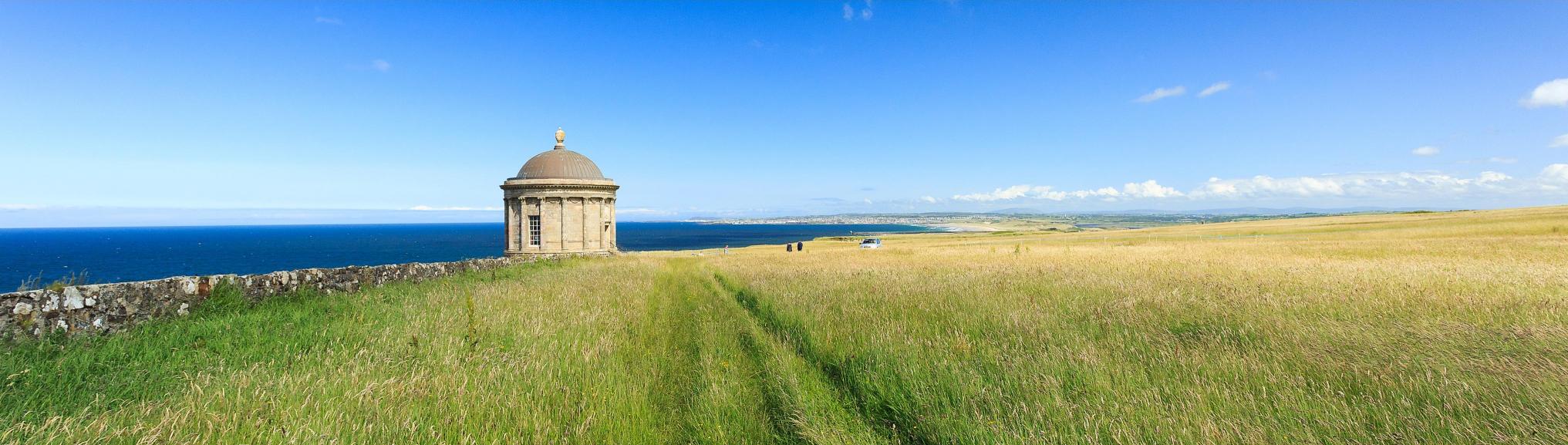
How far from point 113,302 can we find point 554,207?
2643cm

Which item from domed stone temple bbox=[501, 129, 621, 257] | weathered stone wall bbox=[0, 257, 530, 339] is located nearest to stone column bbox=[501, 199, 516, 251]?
domed stone temple bbox=[501, 129, 621, 257]

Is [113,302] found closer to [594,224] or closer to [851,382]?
[851,382]

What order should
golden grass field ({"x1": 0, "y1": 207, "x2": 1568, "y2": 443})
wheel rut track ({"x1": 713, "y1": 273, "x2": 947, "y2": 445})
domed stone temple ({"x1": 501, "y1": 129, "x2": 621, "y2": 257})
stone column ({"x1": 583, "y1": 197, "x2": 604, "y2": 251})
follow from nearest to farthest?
golden grass field ({"x1": 0, "y1": 207, "x2": 1568, "y2": 443}), wheel rut track ({"x1": 713, "y1": 273, "x2": 947, "y2": 445}), domed stone temple ({"x1": 501, "y1": 129, "x2": 621, "y2": 257}), stone column ({"x1": 583, "y1": 197, "x2": 604, "y2": 251})

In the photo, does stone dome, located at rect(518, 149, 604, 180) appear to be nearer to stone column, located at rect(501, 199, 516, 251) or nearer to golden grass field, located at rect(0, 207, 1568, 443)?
stone column, located at rect(501, 199, 516, 251)

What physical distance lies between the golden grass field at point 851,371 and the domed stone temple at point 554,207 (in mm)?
22999

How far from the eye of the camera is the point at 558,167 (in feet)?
108

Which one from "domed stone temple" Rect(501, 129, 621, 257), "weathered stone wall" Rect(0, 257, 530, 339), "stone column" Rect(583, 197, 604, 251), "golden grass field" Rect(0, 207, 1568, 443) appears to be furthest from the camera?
"stone column" Rect(583, 197, 604, 251)

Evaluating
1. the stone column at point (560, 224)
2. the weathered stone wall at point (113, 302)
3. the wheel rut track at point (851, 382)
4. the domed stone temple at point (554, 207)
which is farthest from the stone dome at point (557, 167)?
the wheel rut track at point (851, 382)

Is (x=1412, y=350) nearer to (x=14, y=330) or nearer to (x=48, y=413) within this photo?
(x=48, y=413)

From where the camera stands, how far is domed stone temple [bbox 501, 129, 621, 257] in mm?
32250

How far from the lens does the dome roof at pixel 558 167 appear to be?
107ft

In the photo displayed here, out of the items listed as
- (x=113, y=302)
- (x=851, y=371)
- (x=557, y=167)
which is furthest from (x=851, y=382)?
(x=557, y=167)

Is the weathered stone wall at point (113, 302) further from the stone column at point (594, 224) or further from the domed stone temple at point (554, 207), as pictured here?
the stone column at point (594, 224)

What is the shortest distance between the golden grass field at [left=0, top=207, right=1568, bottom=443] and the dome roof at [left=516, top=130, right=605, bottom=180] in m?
23.7
